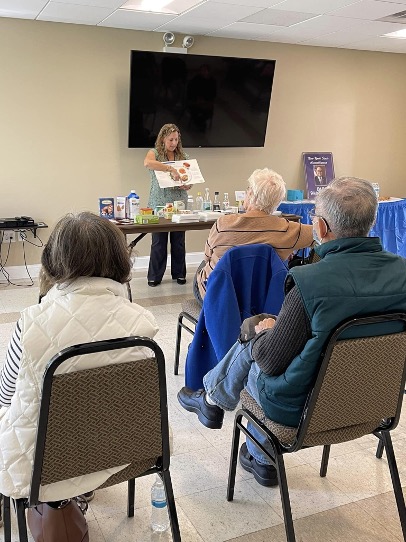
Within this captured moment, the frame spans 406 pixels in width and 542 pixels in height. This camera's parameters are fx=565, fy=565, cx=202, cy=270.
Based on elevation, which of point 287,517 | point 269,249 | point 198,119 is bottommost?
point 287,517

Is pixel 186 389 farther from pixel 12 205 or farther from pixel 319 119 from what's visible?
pixel 319 119

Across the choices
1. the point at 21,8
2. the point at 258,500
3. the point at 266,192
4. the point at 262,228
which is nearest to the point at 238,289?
the point at 262,228

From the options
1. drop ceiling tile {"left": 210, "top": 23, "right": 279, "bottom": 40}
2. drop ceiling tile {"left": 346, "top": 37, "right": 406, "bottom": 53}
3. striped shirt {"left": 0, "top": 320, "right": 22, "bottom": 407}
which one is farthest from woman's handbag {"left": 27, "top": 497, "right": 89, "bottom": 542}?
drop ceiling tile {"left": 346, "top": 37, "right": 406, "bottom": 53}

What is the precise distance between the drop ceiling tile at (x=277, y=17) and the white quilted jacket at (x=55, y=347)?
392 cm

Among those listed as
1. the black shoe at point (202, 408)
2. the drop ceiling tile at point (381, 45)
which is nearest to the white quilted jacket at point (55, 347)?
the black shoe at point (202, 408)

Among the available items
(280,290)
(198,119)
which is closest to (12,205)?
(198,119)

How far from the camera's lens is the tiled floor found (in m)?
1.94

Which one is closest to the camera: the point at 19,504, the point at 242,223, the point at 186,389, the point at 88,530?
the point at 19,504

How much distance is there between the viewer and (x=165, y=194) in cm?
504

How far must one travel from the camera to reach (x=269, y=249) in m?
2.44

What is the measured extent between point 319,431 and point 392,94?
19.9 feet

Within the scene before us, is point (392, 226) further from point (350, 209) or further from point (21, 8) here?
point (350, 209)

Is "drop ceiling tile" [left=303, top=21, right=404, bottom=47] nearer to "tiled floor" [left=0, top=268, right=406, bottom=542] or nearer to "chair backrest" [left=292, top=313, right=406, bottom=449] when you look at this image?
"tiled floor" [left=0, top=268, right=406, bottom=542]

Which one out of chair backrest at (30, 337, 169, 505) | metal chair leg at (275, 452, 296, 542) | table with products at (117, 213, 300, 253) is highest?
table with products at (117, 213, 300, 253)
